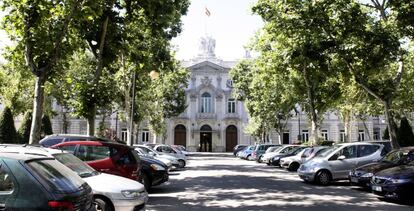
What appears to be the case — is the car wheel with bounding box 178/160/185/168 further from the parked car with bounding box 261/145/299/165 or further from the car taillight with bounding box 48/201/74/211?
the car taillight with bounding box 48/201/74/211

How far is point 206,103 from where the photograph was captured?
70.6 meters

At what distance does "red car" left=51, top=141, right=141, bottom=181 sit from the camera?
11297 millimetres

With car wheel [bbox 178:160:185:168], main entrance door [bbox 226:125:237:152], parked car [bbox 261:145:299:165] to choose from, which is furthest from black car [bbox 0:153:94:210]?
main entrance door [bbox 226:125:237:152]

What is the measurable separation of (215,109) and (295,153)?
42.7 meters

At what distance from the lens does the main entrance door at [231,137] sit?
2781 inches

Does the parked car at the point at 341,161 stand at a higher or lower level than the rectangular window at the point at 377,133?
lower

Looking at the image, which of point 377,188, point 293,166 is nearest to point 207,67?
point 293,166

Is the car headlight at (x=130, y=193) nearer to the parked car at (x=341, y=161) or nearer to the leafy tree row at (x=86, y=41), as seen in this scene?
the leafy tree row at (x=86, y=41)

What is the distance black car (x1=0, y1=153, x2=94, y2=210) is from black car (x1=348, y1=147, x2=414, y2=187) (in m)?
11.4

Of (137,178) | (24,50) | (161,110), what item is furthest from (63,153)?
(161,110)

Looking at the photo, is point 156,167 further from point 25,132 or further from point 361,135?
point 361,135

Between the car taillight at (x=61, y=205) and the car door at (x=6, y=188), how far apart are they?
1.41ft

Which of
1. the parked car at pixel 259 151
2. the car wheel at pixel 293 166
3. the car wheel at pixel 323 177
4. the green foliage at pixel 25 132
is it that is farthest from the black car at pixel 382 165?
the green foliage at pixel 25 132

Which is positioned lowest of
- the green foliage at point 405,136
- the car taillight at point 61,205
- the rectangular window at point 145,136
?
the car taillight at point 61,205
